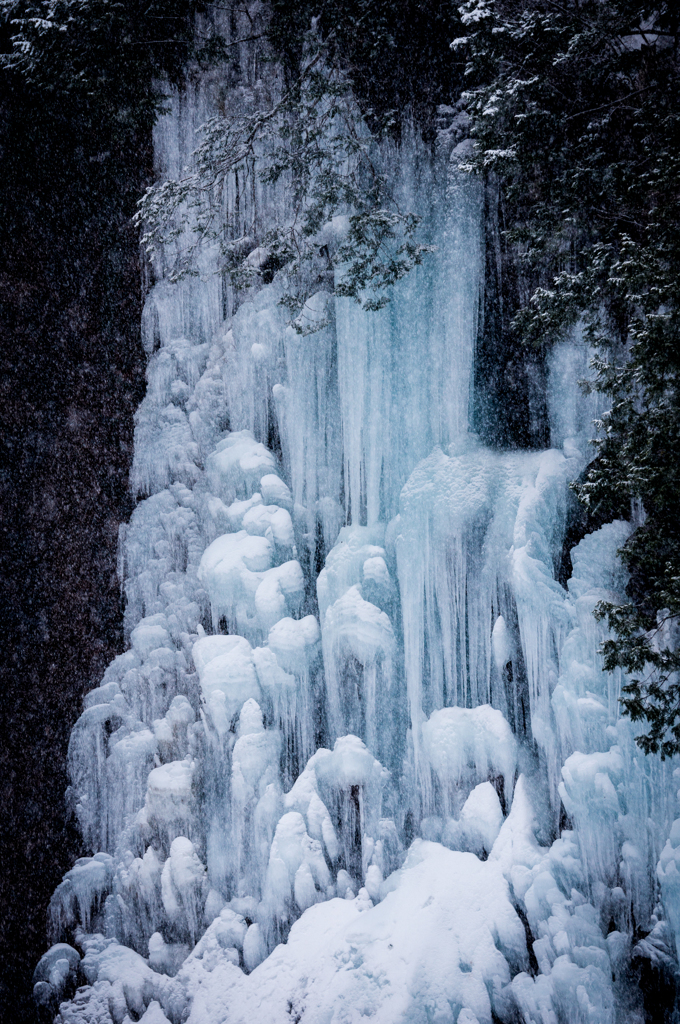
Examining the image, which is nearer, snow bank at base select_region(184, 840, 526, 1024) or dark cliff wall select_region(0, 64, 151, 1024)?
snow bank at base select_region(184, 840, 526, 1024)

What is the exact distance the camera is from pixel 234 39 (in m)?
7.16

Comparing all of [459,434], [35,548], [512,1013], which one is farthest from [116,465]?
[512,1013]

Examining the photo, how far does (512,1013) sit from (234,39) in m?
8.28

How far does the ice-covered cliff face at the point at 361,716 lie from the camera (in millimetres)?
4746

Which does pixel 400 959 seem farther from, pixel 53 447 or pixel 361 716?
pixel 53 447

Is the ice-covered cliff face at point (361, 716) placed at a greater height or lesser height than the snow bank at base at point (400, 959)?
greater

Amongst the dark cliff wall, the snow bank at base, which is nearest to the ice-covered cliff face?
the snow bank at base

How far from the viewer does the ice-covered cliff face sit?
4.75 m

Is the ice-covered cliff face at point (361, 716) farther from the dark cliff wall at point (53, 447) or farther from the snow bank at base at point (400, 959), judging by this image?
the dark cliff wall at point (53, 447)

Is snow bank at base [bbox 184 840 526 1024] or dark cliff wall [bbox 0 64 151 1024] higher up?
dark cliff wall [bbox 0 64 151 1024]

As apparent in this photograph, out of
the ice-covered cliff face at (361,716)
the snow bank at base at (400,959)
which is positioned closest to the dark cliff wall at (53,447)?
the ice-covered cliff face at (361,716)

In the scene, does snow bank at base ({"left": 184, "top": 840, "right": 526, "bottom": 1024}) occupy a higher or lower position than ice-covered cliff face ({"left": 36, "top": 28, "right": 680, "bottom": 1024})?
lower

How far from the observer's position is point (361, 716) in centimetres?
598

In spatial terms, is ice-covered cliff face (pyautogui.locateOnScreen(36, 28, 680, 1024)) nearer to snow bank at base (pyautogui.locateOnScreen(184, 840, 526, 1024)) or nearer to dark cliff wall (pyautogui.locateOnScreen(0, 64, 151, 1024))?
snow bank at base (pyautogui.locateOnScreen(184, 840, 526, 1024))
